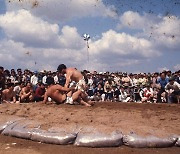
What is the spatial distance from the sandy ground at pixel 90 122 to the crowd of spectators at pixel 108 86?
3.74 meters

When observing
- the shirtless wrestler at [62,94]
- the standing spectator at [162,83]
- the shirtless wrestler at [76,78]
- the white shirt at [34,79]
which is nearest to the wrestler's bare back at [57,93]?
the shirtless wrestler at [62,94]

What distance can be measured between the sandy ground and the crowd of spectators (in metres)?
3.74

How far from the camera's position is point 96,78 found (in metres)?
15.8

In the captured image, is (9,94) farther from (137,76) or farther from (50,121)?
(137,76)

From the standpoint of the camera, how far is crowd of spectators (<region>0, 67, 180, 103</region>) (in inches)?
486

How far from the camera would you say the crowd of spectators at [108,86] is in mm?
12336

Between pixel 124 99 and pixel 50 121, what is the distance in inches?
337

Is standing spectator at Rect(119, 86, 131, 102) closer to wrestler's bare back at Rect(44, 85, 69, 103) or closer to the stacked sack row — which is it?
wrestler's bare back at Rect(44, 85, 69, 103)

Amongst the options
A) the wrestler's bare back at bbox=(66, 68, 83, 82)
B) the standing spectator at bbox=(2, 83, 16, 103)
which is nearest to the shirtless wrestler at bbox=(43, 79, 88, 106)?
the wrestler's bare back at bbox=(66, 68, 83, 82)

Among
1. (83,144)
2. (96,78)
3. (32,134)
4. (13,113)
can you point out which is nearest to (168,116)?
(83,144)

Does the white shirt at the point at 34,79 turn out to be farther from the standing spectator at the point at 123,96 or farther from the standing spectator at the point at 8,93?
the standing spectator at the point at 123,96

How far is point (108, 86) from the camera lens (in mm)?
15219

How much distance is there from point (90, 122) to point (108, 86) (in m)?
8.70

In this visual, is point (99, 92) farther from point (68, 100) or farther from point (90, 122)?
point (90, 122)
